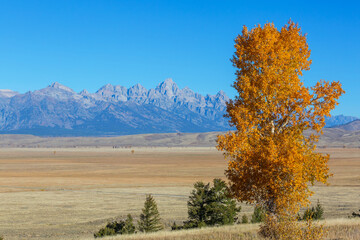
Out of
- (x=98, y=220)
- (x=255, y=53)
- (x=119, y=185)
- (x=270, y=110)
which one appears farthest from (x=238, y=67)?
(x=119, y=185)

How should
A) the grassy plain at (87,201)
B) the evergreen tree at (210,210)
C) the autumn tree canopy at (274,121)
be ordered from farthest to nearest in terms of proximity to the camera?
the grassy plain at (87,201), the evergreen tree at (210,210), the autumn tree canopy at (274,121)

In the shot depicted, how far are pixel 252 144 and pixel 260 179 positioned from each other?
5.27ft

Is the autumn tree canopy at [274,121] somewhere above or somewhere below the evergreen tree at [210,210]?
above

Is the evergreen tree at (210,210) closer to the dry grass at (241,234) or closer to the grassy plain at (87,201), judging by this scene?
the grassy plain at (87,201)

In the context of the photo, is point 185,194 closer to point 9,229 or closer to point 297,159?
point 9,229

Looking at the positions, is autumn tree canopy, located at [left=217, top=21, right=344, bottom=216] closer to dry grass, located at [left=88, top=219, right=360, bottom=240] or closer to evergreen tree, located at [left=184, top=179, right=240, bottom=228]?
dry grass, located at [left=88, top=219, right=360, bottom=240]

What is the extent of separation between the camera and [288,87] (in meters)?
20.7

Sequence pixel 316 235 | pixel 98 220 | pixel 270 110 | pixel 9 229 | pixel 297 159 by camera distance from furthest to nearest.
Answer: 1. pixel 98 220
2. pixel 9 229
3. pixel 270 110
4. pixel 297 159
5. pixel 316 235

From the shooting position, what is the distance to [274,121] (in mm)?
21516

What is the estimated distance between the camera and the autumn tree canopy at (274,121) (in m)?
19.8

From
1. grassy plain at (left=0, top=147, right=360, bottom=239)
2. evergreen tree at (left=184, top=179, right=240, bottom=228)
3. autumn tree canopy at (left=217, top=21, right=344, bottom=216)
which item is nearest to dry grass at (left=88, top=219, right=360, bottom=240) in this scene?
autumn tree canopy at (left=217, top=21, right=344, bottom=216)

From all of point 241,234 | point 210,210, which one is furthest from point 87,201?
point 241,234

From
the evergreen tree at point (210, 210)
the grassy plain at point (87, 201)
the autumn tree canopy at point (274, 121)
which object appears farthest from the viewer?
the grassy plain at point (87, 201)

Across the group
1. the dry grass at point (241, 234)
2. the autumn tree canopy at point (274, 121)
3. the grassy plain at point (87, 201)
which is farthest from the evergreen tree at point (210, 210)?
the autumn tree canopy at point (274, 121)
